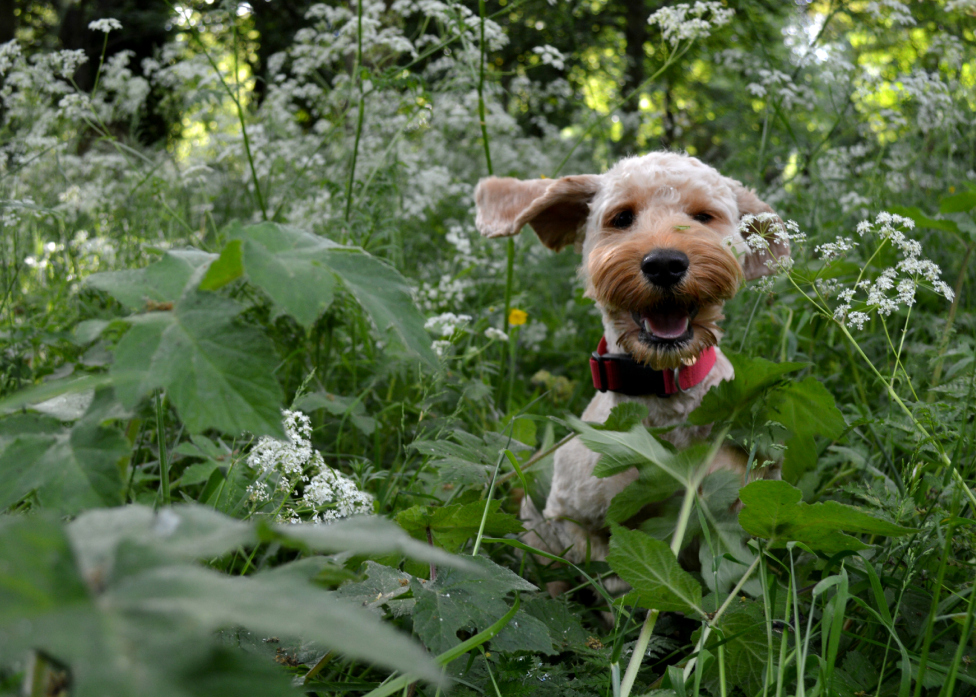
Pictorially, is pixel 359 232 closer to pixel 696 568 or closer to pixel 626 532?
pixel 696 568

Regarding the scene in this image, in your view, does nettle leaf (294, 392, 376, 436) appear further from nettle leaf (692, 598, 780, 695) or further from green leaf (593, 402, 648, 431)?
nettle leaf (692, 598, 780, 695)

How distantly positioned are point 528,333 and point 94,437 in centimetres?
343

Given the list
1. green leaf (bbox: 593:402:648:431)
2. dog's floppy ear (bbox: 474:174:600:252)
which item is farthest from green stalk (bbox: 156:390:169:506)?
dog's floppy ear (bbox: 474:174:600:252)

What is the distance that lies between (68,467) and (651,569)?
1.13 m

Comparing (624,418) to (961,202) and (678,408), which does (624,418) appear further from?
(961,202)

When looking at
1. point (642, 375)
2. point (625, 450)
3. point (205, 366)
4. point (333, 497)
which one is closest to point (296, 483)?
point (333, 497)

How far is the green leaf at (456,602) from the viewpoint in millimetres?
1407

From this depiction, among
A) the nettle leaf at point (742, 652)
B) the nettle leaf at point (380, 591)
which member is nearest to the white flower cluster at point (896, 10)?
the nettle leaf at point (742, 652)

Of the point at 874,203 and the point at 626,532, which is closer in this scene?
the point at 626,532

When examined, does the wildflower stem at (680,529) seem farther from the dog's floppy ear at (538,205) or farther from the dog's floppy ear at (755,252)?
the dog's floppy ear at (538,205)

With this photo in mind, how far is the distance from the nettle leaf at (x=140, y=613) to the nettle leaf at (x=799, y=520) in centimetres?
113

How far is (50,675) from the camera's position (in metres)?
0.72

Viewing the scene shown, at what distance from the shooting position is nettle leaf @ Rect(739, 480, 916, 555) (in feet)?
5.02

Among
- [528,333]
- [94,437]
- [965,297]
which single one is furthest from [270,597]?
[965,297]
